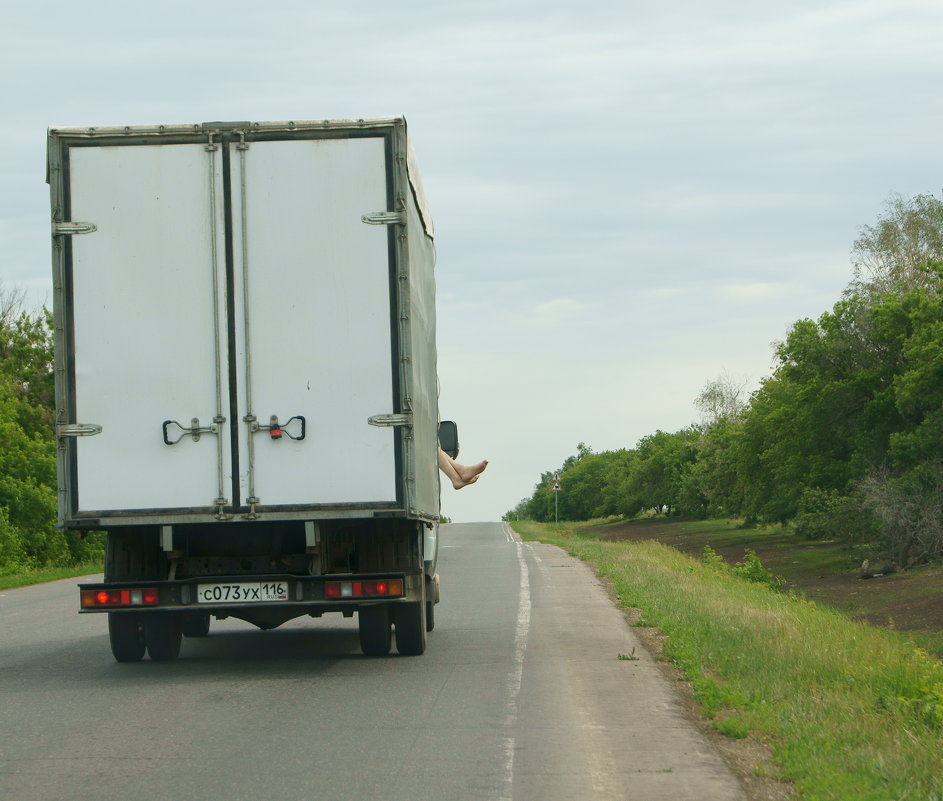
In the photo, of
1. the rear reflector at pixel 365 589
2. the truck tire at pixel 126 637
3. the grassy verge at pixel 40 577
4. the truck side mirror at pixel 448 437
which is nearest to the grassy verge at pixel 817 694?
the rear reflector at pixel 365 589

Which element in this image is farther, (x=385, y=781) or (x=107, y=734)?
(x=107, y=734)

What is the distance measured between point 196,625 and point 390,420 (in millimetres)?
4646

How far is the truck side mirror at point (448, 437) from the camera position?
12711mm

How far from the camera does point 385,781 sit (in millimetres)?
6176

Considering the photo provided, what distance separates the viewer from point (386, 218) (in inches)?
380

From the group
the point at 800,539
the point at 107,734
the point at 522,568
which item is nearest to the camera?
the point at 107,734

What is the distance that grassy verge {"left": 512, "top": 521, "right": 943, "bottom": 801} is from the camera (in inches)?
241

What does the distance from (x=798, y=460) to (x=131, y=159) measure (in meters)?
43.1

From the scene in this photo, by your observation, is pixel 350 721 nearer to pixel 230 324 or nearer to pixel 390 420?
pixel 390 420

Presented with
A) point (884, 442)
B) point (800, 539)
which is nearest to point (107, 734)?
point (884, 442)

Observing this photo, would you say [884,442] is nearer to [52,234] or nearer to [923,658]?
[923,658]

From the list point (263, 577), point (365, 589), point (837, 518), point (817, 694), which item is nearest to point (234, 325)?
point (263, 577)

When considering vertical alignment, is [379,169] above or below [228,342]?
above

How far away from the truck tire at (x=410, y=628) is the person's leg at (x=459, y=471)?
80.1 inches
